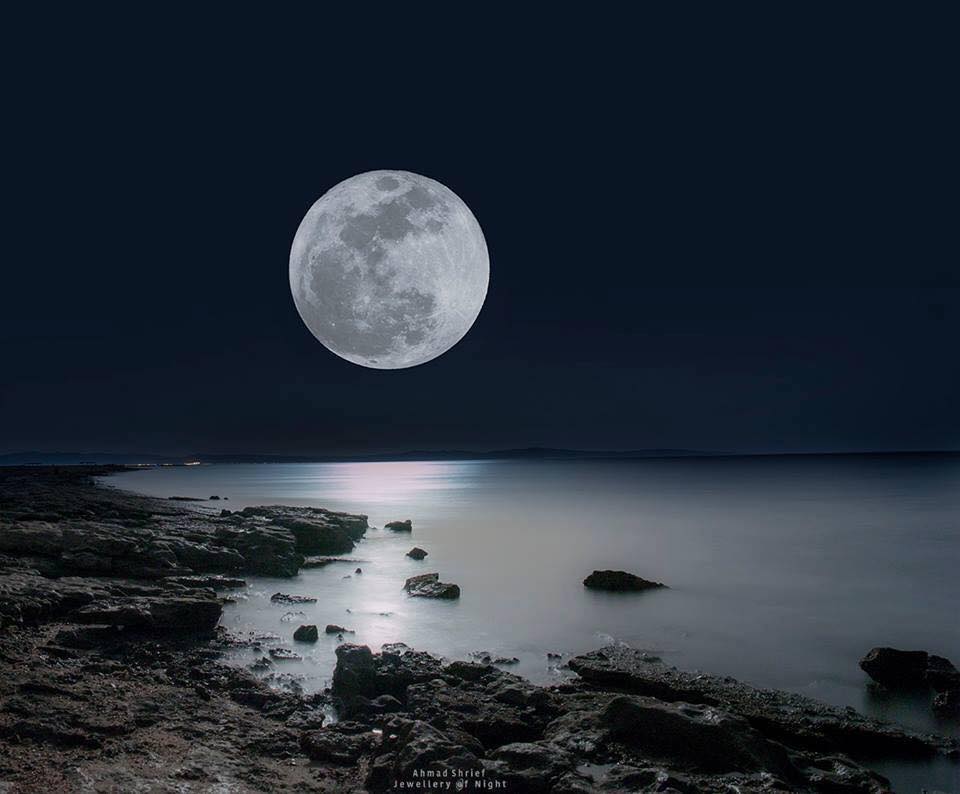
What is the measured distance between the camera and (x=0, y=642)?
11172 millimetres

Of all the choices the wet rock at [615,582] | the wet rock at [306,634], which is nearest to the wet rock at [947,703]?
the wet rock at [615,582]

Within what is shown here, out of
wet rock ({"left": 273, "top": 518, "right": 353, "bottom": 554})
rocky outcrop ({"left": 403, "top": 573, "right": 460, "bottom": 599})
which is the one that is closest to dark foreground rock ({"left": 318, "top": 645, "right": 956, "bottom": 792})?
rocky outcrop ({"left": 403, "top": 573, "right": 460, "bottom": 599})

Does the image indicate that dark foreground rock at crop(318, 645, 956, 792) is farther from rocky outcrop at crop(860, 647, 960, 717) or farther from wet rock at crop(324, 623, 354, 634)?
wet rock at crop(324, 623, 354, 634)

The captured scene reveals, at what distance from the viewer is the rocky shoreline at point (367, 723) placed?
24.6 ft

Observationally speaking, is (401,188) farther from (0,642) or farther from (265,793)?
(265,793)

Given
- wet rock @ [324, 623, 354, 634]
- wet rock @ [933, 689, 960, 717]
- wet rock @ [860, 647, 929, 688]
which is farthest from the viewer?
wet rock @ [324, 623, 354, 634]

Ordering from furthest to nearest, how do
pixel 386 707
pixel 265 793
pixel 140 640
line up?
pixel 140 640
pixel 386 707
pixel 265 793

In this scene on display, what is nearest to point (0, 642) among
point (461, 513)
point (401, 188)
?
point (401, 188)

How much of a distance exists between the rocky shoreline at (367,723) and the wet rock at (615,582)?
8.19m

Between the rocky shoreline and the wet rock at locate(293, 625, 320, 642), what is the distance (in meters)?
1.57

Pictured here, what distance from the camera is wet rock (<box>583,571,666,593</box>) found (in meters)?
23.3

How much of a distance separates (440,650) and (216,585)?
30.3 ft

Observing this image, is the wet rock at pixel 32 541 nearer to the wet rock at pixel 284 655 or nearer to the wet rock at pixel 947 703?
the wet rock at pixel 284 655

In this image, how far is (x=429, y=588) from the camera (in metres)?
21.4
